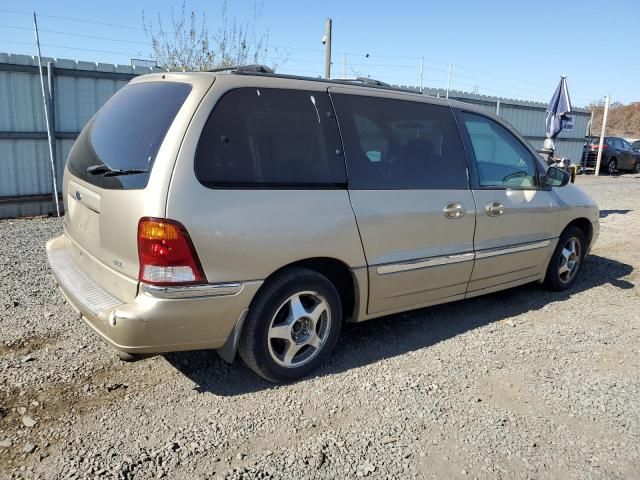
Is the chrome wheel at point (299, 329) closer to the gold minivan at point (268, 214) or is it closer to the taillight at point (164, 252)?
the gold minivan at point (268, 214)

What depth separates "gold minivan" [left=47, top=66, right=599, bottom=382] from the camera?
2.69 m

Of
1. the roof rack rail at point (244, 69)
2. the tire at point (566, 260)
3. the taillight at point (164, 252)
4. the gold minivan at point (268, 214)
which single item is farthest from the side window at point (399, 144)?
the tire at point (566, 260)

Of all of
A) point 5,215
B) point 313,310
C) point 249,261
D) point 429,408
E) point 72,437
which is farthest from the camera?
point 5,215

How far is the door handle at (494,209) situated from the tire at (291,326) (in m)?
1.61

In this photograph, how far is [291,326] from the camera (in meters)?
A: 3.19

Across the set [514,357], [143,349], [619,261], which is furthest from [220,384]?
[619,261]

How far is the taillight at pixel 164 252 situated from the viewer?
2.62 metres

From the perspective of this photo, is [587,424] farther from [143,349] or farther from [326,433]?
[143,349]

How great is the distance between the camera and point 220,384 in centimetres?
324

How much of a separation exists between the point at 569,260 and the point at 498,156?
156 centimetres

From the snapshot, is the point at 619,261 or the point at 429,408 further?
the point at 619,261

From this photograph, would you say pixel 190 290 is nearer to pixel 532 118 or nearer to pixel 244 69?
pixel 244 69

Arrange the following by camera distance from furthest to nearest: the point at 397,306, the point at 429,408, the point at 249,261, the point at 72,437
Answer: the point at 397,306, the point at 429,408, the point at 249,261, the point at 72,437

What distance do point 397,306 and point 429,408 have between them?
2.88ft
